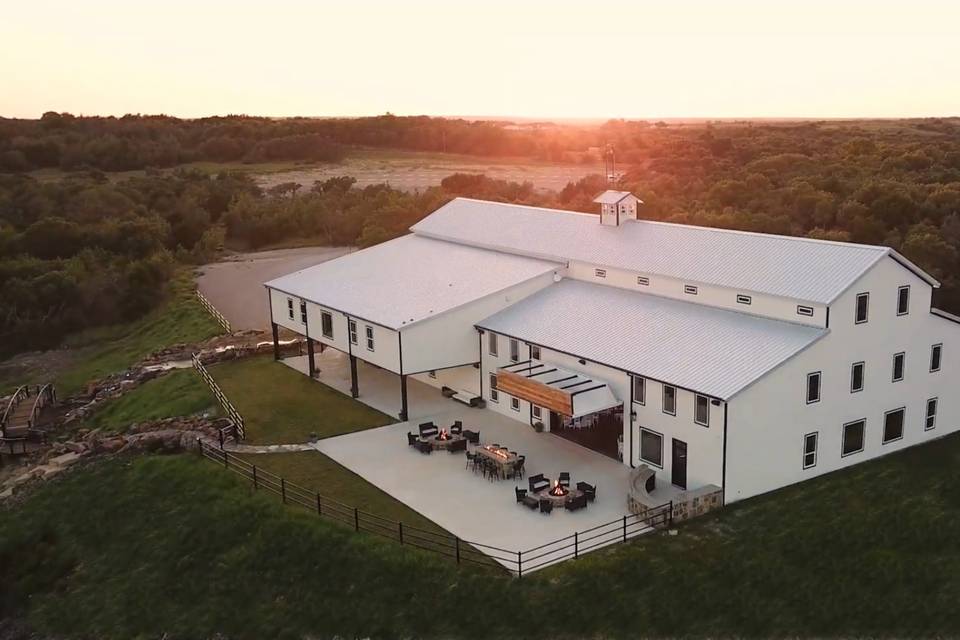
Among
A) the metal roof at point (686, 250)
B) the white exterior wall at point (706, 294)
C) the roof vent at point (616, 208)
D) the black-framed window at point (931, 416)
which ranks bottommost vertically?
Answer: the black-framed window at point (931, 416)

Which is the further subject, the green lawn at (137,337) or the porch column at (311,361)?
the green lawn at (137,337)

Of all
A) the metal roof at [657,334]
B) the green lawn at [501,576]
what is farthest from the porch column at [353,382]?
the green lawn at [501,576]

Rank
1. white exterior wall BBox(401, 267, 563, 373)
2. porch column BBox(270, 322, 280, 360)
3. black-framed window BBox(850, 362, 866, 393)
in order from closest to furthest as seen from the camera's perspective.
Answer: black-framed window BBox(850, 362, 866, 393), white exterior wall BBox(401, 267, 563, 373), porch column BBox(270, 322, 280, 360)

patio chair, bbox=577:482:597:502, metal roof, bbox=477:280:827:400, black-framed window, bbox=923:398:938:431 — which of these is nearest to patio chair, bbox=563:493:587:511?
patio chair, bbox=577:482:597:502

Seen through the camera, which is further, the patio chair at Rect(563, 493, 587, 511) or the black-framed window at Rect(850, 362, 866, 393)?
the black-framed window at Rect(850, 362, 866, 393)

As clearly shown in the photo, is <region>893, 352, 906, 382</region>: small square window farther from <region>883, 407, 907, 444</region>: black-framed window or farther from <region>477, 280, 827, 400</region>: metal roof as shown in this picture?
<region>477, 280, 827, 400</region>: metal roof

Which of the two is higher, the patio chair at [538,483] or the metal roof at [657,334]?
the metal roof at [657,334]

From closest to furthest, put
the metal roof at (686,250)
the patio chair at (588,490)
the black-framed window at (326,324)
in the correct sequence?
the patio chair at (588,490), the metal roof at (686,250), the black-framed window at (326,324)

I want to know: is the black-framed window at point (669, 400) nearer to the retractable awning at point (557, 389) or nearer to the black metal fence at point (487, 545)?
the retractable awning at point (557, 389)
